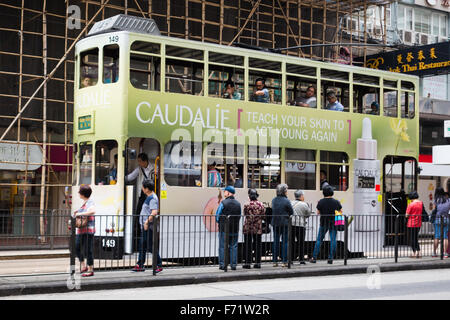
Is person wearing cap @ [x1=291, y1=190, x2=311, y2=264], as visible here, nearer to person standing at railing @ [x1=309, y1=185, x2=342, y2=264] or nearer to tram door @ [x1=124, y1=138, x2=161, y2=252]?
person standing at railing @ [x1=309, y1=185, x2=342, y2=264]

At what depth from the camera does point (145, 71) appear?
1387 centimetres

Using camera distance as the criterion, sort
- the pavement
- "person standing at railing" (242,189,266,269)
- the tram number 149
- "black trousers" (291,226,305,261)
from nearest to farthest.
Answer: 1. the pavement
2. the tram number 149
3. "person standing at railing" (242,189,266,269)
4. "black trousers" (291,226,305,261)

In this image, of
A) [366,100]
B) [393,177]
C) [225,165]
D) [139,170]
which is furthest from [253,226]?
[366,100]

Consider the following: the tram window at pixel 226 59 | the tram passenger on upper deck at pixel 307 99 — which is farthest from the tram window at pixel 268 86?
the tram passenger on upper deck at pixel 307 99

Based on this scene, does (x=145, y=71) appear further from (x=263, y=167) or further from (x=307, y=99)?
(x=307, y=99)

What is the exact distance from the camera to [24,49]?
864 inches

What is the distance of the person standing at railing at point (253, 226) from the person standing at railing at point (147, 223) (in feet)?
6.54

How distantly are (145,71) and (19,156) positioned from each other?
8435mm

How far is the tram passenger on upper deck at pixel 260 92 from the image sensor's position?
1520 centimetres

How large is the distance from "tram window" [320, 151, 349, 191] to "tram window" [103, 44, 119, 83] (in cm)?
528

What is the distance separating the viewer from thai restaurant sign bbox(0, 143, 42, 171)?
2052 cm

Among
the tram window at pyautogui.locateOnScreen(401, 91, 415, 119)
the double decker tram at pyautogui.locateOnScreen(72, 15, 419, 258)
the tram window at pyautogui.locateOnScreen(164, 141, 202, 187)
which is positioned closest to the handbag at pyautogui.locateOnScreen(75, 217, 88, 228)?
the double decker tram at pyautogui.locateOnScreen(72, 15, 419, 258)
